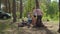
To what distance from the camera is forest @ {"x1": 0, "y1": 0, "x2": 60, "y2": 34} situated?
554 cm

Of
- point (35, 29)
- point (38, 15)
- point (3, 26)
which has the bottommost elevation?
point (35, 29)

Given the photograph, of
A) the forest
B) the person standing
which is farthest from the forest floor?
the person standing

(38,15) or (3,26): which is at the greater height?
(38,15)

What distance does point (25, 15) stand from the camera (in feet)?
18.4

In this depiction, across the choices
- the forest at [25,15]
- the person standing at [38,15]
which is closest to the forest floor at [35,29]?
the forest at [25,15]

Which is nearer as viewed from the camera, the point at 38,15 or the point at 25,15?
the point at 25,15

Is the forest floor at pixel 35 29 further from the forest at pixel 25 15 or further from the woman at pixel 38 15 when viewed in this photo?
the woman at pixel 38 15

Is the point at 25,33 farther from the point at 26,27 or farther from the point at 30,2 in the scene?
the point at 30,2

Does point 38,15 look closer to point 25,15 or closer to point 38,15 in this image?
point 38,15

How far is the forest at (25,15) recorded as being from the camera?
5543 mm

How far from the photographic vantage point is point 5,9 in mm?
5664

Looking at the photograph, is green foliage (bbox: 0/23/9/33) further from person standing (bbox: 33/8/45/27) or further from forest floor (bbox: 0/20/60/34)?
person standing (bbox: 33/8/45/27)

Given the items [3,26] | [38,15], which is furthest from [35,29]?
[3,26]

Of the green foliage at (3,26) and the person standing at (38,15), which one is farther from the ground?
the person standing at (38,15)
